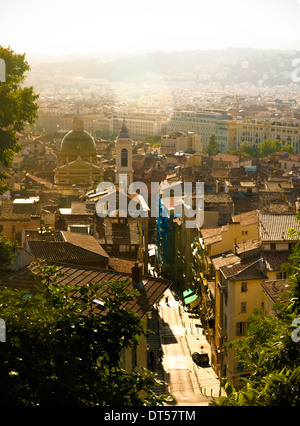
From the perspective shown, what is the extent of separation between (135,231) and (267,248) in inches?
308

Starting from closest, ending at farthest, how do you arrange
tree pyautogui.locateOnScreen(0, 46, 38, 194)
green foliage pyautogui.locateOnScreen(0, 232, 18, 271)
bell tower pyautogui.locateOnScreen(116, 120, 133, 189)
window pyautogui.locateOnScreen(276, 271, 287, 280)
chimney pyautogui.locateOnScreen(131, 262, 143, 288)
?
green foliage pyautogui.locateOnScreen(0, 232, 18, 271), tree pyautogui.locateOnScreen(0, 46, 38, 194), chimney pyautogui.locateOnScreen(131, 262, 143, 288), window pyautogui.locateOnScreen(276, 271, 287, 280), bell tower pyautogui.locateOnScreen(116, 120, 133, 189)

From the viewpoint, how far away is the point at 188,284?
37.2 metres

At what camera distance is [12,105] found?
467 inches

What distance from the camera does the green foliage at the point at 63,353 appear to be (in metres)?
7.38

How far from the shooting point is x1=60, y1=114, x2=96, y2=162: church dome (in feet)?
207

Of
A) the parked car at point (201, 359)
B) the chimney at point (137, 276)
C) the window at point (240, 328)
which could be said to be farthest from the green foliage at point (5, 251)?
the parked car at point (201, 359)

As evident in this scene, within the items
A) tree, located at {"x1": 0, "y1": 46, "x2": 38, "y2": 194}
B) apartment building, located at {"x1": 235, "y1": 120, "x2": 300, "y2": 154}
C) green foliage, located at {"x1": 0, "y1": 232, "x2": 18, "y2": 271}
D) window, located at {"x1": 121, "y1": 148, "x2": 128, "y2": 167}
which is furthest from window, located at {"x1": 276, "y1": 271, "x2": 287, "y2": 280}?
apartment building, located at {"x1": 235, "y1": 120, "x2": 300, "y2": 154}

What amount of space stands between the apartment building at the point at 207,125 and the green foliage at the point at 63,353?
105697 mm

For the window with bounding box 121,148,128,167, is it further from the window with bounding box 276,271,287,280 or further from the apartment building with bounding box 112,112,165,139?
the apartment building with bounding box 112,112,165,139

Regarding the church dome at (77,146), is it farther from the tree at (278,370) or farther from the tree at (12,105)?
the tree at (278,370)

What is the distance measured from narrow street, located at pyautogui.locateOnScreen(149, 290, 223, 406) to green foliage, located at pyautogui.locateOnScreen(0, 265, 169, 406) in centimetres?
1244

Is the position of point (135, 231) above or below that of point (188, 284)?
above
